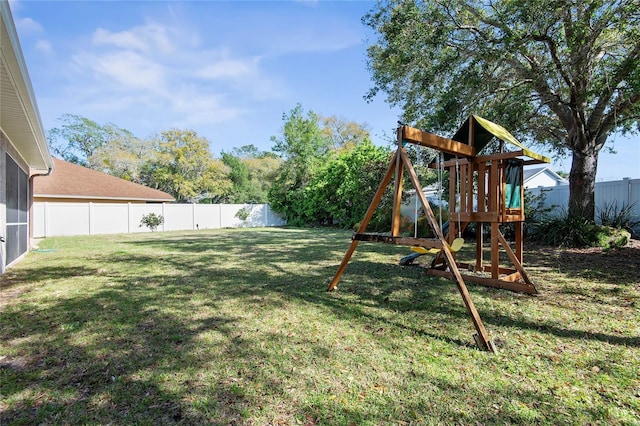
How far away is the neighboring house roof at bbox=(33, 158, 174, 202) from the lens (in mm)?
15740

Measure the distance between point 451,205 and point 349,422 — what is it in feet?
12.5

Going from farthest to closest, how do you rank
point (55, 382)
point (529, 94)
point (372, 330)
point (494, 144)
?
point (494, 144), point (529, 94), point (372, 330), point (55, 382)

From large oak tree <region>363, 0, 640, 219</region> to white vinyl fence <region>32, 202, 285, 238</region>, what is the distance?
14798mm

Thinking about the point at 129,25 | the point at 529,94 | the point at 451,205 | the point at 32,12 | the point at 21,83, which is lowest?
the point at 451,205

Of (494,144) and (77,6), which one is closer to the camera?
(77,6)

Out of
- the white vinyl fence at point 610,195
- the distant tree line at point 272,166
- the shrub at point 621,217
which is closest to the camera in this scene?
the shrub at point 621,217

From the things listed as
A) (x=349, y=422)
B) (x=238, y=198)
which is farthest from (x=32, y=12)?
(x=238, y=198)

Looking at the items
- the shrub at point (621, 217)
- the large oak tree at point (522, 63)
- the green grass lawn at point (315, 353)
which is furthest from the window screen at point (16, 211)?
the shrub at point (621, 217)

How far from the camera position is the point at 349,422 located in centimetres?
183

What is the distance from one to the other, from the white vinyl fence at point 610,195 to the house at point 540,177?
8.65 meters

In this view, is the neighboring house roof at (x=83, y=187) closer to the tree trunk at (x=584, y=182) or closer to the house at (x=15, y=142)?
the house at (x=15, y=142)

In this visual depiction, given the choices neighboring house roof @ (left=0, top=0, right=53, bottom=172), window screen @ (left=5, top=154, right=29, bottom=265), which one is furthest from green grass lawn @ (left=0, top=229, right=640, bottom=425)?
neighboring house roof @ (left=0, top=0, right=53, bottom=172)

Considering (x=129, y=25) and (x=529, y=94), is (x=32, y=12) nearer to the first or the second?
(x=129, y=25)

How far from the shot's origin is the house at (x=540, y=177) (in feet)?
64.0
